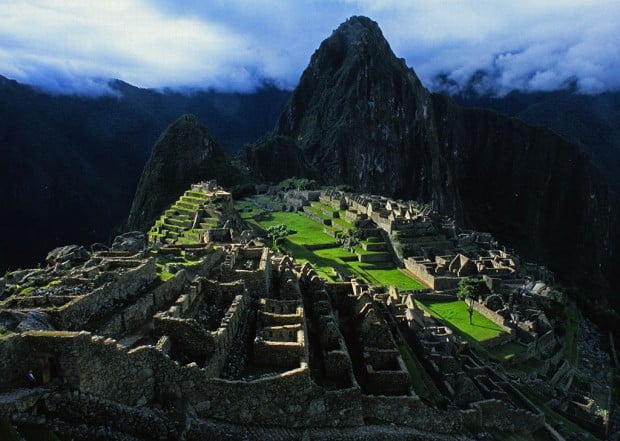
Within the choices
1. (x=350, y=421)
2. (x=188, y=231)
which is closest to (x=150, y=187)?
(x=188, y=231)

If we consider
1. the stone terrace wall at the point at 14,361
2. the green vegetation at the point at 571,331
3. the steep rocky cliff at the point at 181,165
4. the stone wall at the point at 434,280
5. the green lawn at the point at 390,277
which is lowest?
the green vegetation at the point at 571,331

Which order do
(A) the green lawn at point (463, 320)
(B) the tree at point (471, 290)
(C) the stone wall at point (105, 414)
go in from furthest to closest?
(B) the tree at point (471, 290) → (A) the green lawn at point (463, 320) → (C) the stone wall at point (105, 414)

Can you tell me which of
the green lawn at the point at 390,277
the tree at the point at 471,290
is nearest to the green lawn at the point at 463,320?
the tree at the point at 471,290

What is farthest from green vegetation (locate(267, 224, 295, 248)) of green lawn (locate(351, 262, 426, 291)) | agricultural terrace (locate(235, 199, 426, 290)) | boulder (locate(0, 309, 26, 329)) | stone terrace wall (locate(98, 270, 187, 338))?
boulder (locate(0, 309, 26, 329))

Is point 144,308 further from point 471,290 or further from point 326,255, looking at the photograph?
point 326,255

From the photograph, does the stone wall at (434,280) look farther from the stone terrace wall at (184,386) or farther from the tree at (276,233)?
the stone terrace wall at (184,386)

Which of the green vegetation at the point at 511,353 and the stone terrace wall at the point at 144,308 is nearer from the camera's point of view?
the stone terrace wall at the point at 144,308

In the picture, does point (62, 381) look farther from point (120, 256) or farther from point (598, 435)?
point (598, 435)
